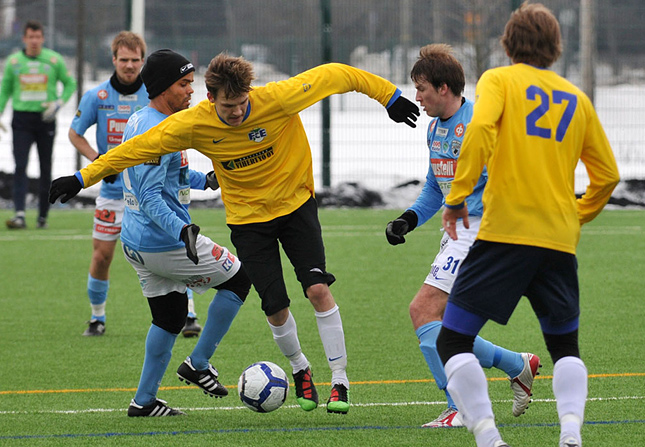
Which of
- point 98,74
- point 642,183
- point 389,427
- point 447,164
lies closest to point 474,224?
point 447,164

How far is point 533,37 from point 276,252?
1.89 meters

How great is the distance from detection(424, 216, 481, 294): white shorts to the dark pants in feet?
28.6

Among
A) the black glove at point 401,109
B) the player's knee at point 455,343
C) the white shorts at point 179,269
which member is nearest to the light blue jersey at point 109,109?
the white shorts at point 179,269

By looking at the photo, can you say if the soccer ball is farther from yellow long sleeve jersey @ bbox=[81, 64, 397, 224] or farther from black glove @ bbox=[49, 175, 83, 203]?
black glove @ bbox=[49, 175, 83, 203]

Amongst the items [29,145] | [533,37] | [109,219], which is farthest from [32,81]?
[533,37]

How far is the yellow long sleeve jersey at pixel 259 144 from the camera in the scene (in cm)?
477

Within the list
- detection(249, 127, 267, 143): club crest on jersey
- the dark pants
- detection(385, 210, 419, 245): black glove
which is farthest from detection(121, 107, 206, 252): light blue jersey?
the dark pants

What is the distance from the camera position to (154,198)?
505cm

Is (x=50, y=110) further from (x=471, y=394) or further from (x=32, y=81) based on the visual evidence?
(x=471, y=394)

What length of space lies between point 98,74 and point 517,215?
13586 mm

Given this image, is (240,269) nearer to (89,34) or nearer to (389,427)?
(389,427)

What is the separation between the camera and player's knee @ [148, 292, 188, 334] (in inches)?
208

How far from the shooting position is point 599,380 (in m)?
5.73

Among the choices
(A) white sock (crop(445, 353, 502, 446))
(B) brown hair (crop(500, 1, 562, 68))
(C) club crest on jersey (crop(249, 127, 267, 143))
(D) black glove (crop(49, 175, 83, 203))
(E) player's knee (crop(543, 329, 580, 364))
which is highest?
(B) brown hair (crop(500, 1, 562, 68))
